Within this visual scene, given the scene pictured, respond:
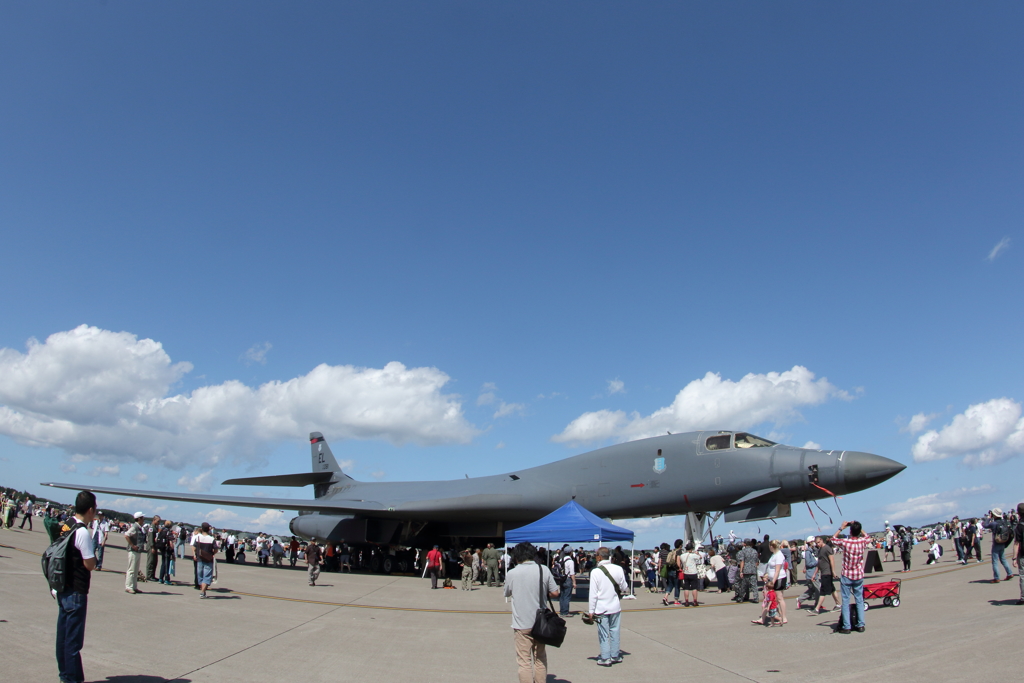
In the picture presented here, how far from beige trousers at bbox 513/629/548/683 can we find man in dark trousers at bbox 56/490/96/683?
326 centimetres

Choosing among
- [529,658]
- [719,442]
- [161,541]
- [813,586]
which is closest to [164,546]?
[161,541]

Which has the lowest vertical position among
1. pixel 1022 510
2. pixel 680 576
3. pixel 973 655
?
pixel 680 576

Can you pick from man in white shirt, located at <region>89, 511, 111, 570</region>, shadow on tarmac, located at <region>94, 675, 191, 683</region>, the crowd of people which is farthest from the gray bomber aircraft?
shadow on tarmac, located at <region>94, 675, 191, 683</region>

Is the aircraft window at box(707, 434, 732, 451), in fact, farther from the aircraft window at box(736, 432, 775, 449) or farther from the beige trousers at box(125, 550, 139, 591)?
the beige trousers at box(125, 550, 139, 591)

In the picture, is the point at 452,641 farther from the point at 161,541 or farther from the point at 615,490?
the point at 615,490

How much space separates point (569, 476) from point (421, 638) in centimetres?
1048

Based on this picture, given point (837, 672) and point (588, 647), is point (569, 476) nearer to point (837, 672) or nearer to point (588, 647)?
point (588, 647)

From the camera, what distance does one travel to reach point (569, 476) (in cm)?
1817

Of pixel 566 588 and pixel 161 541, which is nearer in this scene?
pixel 566 588

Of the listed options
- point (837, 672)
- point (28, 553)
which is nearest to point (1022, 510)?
point (837, 672)

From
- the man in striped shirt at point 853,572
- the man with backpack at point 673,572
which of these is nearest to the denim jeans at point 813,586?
the man with backpack at point 673,572

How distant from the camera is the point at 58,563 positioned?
444cm

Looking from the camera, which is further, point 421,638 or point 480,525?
point 480,525

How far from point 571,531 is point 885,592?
243 inches
